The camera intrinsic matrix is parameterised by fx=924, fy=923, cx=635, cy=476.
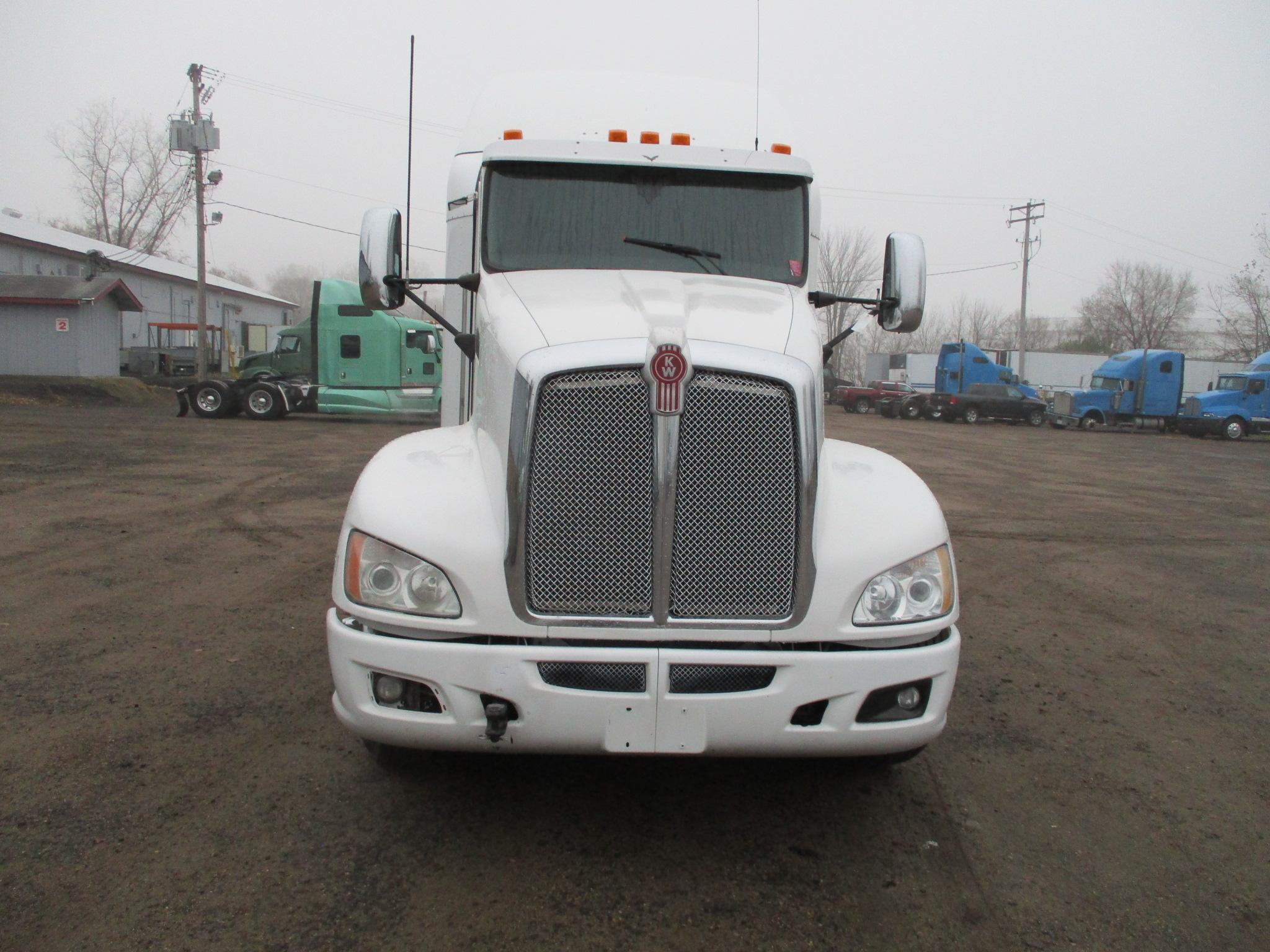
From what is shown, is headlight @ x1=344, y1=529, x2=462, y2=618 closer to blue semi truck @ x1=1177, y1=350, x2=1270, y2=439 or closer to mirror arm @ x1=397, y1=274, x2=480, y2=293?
mirror arm @ x1=397, y1=274, x2=480, y2=293

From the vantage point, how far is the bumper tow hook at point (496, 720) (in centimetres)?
280

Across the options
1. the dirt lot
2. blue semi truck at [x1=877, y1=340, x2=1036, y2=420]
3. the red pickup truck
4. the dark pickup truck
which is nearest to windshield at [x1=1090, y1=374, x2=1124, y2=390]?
the dark pickup truck

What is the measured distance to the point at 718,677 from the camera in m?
2.86

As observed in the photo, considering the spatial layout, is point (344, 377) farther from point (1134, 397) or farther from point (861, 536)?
point (1134, 397)

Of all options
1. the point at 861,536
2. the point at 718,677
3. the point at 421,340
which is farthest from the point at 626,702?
the point at 421,340

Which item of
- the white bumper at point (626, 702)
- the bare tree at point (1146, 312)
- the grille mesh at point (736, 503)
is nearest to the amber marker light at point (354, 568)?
the white bumper at point (626, 702)

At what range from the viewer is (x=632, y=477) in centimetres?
290

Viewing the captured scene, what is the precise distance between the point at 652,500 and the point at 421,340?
20.0 m

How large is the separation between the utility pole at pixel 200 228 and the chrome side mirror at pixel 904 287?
31039mm

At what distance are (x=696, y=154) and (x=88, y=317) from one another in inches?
1290

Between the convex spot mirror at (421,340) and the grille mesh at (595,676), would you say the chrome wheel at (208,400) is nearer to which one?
the convex spot mirror at (421,340)

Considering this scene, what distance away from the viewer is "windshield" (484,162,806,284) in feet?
14.2

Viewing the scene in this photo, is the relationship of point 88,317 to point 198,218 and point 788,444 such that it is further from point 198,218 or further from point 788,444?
point 788,444

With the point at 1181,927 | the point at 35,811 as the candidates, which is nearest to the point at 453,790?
the point at 35,811
